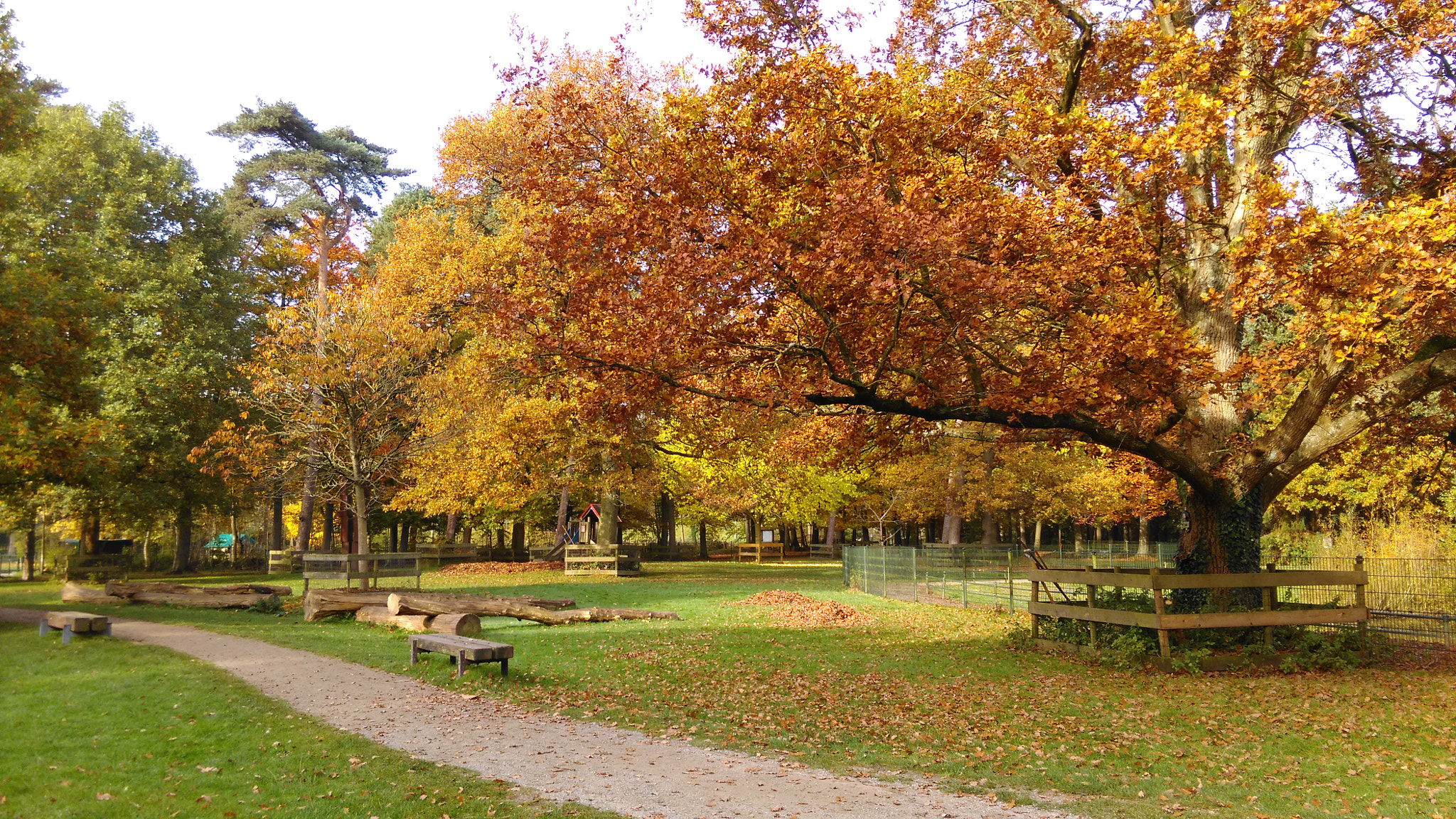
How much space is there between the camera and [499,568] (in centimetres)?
3534

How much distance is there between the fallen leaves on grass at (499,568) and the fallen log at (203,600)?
1216 centimetres

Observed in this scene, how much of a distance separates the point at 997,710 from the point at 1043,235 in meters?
5.23

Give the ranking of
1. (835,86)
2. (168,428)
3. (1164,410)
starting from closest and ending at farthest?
(835,86) < (1164,410) < (168,428)

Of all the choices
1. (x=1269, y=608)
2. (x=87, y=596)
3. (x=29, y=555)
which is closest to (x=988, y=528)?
(x=1269, y=608)

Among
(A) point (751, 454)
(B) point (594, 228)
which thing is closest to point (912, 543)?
(A) point (751, 454)

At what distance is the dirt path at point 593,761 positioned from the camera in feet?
20.0

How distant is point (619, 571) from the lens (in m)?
32.9

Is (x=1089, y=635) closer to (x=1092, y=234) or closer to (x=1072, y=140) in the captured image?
(x=1092, y=234)

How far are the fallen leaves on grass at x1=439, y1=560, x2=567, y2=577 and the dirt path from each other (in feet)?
73.3

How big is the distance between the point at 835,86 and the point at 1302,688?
28.7ft

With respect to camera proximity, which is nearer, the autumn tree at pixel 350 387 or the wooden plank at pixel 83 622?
the wooden plank at pixel 83 622

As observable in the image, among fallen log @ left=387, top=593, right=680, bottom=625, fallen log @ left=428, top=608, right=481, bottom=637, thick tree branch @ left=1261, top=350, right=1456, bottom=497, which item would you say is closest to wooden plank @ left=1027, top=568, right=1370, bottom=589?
thick tree branch @ left=1261, top=350, right=1456, bottom=497

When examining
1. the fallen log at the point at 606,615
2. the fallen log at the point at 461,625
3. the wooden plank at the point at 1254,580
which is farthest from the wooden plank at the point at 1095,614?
the fallen log at the point at 461,625

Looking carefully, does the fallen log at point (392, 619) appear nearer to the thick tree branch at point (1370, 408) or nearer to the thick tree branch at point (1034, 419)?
the thick tree branch at point (1034, 419)
